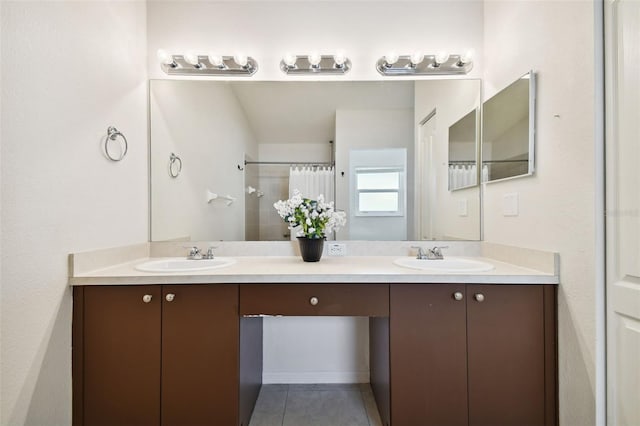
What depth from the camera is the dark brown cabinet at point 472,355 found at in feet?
4.00

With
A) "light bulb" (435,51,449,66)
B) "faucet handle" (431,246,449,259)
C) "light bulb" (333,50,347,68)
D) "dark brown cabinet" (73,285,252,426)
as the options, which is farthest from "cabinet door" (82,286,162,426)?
"light bulb" (435,51,449,66)

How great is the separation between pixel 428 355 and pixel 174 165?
178 centimetres

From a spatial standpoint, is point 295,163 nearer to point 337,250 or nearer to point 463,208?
→ point 337,250

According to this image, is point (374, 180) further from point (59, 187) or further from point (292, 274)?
point (59, 187)

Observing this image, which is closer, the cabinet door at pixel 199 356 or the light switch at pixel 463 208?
the cabinet door at pixel 199 356

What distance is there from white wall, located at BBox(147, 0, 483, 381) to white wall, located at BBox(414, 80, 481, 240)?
0.16 meters

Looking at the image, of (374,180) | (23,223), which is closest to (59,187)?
(23,223)

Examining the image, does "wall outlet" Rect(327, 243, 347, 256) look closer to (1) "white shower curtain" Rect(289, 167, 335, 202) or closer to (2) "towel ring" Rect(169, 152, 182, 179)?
(1) "white shower curtain" Rect(289, 167, 335, 202)

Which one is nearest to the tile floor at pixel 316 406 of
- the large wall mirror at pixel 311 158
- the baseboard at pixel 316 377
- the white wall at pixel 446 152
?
the baseboard at pixel 316 377

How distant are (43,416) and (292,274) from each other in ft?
3.63

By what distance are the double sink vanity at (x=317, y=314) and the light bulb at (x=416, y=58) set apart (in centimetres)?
129

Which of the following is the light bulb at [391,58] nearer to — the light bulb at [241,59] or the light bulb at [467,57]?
the light bulb at [467,57]

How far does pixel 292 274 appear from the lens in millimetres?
1271

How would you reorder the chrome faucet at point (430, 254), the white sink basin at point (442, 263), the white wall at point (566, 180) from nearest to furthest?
the white wall at point (566, 180), the white sink basin at point (442, 263), the chrome faucet at point (430, 254)
